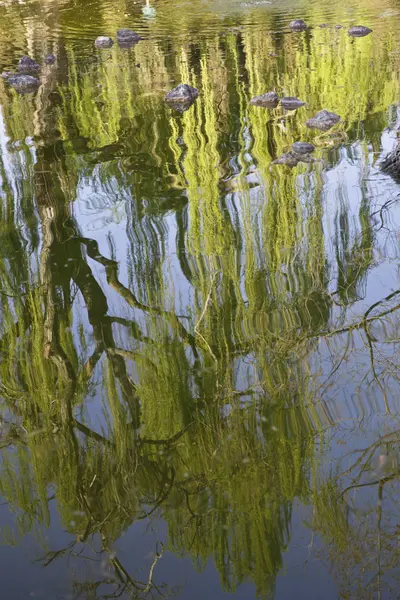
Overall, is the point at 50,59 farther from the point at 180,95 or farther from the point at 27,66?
the point at 180,95

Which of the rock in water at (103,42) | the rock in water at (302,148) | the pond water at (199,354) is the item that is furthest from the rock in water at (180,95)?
the rock in water at (103,42)

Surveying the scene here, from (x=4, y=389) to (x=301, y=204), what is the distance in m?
2.01

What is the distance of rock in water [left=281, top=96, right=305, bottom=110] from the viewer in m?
5.72

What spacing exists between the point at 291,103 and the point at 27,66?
304cm

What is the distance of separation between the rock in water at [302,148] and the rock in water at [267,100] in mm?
1106

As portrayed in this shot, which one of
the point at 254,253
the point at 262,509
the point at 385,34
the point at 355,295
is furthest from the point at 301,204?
the point at 385,34

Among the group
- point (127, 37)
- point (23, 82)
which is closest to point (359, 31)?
point (127, 37)

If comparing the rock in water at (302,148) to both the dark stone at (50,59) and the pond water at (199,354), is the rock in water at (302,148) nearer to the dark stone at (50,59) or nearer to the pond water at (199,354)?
the pond water at (199,354)

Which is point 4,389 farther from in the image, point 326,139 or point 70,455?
point 326,139

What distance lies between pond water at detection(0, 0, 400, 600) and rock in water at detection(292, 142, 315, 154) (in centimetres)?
6

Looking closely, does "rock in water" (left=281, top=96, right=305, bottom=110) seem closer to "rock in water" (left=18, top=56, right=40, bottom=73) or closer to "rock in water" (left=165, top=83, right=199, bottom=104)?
"rock in water" (left=165, top=83, right=199, bottom=104)

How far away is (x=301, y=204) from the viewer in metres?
4.02

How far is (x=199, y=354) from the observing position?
2.78m

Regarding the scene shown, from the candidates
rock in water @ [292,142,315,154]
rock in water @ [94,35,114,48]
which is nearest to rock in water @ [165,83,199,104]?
rock in water @ [292,142,315,154]
